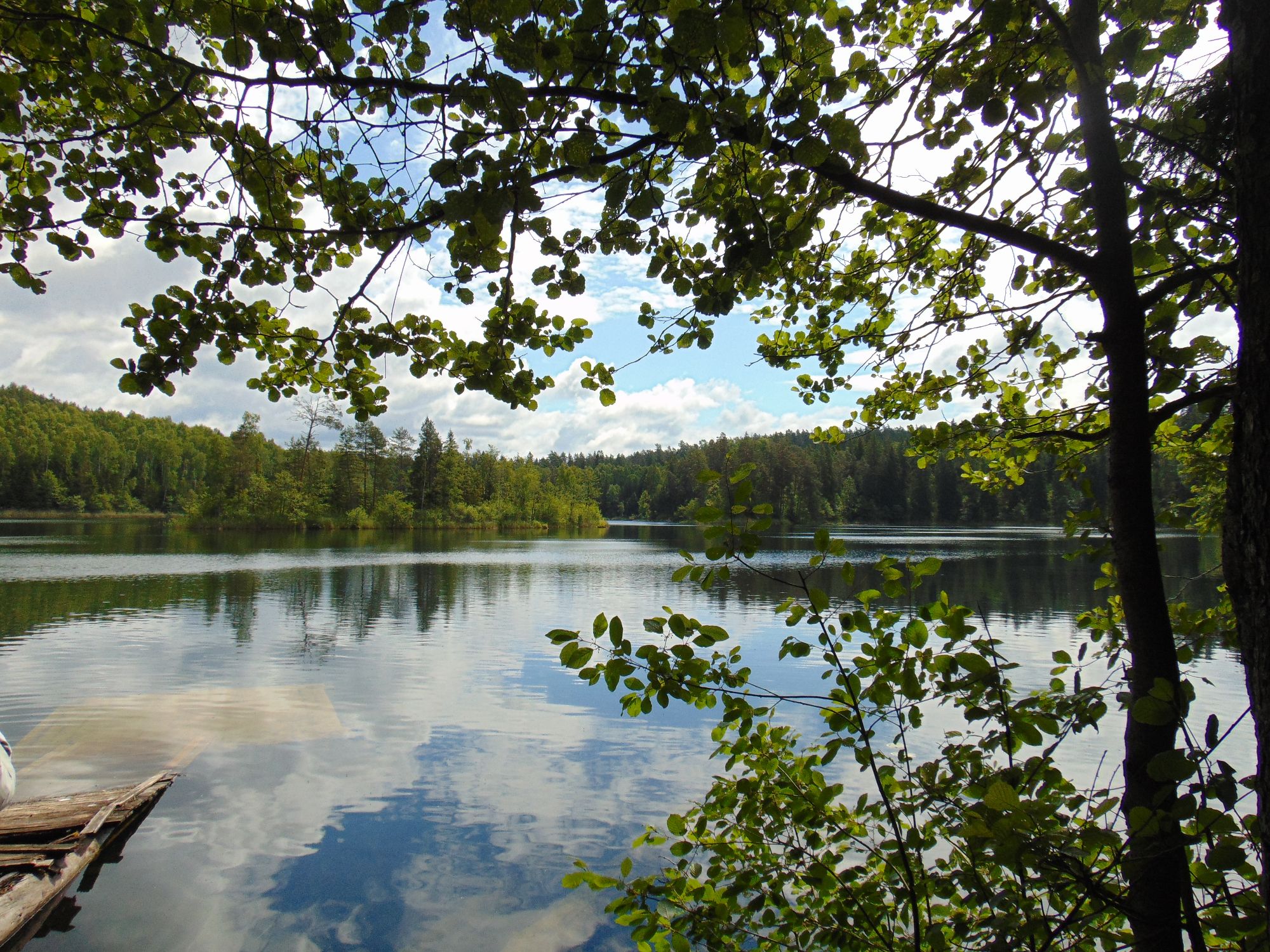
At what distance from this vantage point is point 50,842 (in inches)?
250

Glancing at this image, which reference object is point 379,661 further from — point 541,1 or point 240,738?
point 541,1

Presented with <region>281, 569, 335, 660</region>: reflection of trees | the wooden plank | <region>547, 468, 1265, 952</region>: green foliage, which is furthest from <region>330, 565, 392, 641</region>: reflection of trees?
<region>547, 468, 1265, 952</region>: green foliage

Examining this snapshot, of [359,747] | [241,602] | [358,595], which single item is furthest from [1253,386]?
[358,595]

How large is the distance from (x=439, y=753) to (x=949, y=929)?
7.77 m

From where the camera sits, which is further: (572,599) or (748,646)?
(572,599)

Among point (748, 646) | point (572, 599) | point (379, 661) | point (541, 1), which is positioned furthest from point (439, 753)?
point (572, 599)

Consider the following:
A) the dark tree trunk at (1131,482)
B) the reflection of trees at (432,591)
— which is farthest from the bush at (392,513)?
the dark tree trunk at (1131,482)

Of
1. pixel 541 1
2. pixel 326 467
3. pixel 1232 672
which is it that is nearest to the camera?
pixel 541 1

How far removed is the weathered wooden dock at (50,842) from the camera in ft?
18.0

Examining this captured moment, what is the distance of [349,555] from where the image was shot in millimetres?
35906

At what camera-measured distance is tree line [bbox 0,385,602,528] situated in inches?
2470

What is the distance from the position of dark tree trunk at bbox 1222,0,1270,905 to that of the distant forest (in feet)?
169

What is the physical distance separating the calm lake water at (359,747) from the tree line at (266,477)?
142 ft

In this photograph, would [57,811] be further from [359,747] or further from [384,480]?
[384,480]
